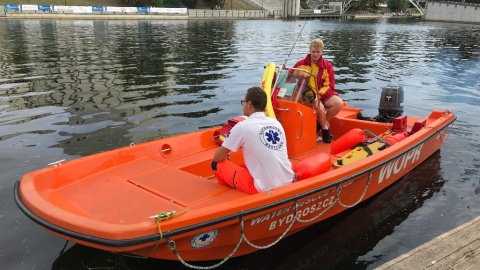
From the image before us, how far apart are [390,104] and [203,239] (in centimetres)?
546

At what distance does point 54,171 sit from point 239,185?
2.20m

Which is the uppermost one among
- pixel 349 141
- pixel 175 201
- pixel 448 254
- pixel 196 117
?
pixel 349 141

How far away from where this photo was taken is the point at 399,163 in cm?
642

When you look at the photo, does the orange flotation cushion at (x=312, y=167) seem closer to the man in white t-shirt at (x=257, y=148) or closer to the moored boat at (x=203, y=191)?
the moored boat at (x=203, y=191)

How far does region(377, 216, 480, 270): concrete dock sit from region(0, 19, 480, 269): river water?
79 cm

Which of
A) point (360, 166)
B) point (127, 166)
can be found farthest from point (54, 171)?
point (360, 166)

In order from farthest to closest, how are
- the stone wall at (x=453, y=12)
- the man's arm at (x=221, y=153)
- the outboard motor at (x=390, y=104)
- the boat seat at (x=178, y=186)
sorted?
the stone wall at (x=453, y=12) → the outboard motor at (x=390, y=104) → the boat seat at (x=178, y=186) → the man's arm at (x=221, y=153)

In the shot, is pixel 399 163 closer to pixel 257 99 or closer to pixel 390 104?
pixel 390 104

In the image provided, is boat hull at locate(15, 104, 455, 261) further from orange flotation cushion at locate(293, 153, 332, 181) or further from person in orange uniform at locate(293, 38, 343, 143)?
person in orange uniform at locate(293, 38, 343, 143)

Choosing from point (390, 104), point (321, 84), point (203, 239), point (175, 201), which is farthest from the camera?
point (390, 104)

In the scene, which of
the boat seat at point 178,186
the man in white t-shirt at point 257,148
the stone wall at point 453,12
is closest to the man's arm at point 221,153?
the man in white t-shirt at point 257,148

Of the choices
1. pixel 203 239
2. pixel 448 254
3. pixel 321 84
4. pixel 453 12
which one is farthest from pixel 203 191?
pixel 453 12

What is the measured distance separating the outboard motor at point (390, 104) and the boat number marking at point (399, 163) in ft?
3.82

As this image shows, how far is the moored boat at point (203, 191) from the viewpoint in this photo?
3.78m
